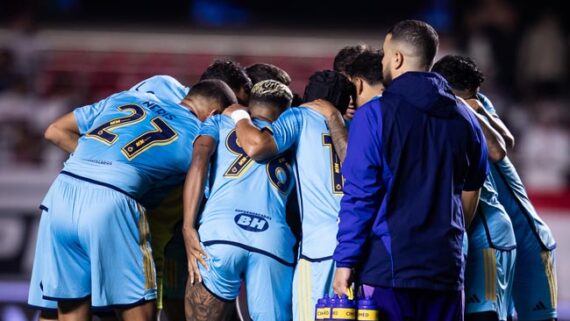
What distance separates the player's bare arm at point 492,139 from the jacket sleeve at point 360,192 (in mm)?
1113

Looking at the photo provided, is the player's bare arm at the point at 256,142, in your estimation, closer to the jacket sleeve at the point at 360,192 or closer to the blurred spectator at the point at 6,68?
the jacket sleeve at the point at 360,192

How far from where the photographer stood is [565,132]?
1203 centimetres

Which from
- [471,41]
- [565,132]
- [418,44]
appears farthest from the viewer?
[471,41]

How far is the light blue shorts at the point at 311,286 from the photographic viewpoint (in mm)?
5117

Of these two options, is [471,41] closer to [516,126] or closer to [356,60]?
[516,126]

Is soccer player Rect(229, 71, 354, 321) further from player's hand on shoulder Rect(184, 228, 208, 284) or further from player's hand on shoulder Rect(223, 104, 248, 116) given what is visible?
player's hand on shoulder Rect(184, 228, 208, 284)

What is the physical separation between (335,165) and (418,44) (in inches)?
37.4

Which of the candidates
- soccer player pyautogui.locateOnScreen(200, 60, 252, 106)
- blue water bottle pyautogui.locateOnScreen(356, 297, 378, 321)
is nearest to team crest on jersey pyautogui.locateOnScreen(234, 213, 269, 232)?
soccer player pyautogui.locateOnScreen(200, 60, 252, 106)

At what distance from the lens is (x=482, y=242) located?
17.8 feet

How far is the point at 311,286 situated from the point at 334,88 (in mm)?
1062

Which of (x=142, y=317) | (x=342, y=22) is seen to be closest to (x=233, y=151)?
(x=142, y=317)

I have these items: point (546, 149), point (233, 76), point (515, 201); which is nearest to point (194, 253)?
point (233, 76)

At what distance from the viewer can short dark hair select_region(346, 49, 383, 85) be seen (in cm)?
541

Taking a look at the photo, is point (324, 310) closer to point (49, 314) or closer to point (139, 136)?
point (139, 136)
